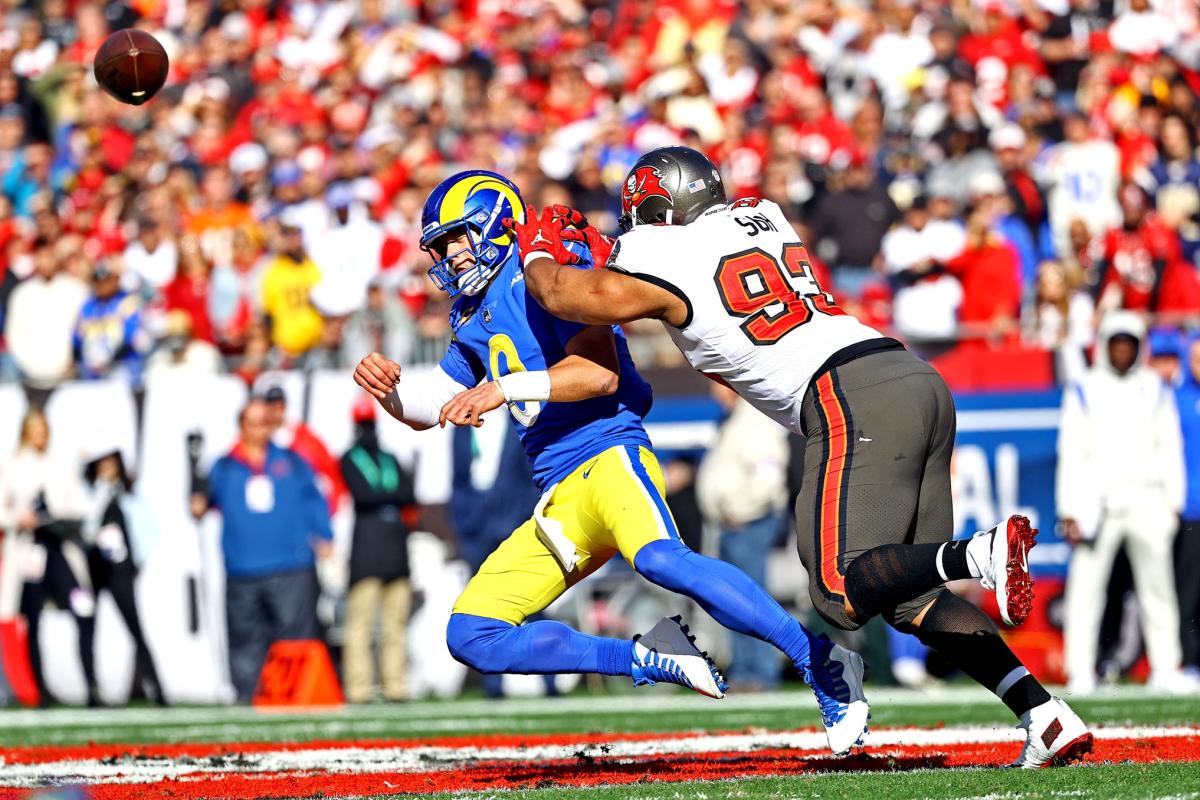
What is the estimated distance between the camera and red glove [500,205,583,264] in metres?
6.08

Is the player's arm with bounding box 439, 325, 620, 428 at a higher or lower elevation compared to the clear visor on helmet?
lower

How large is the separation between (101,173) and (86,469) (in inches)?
209

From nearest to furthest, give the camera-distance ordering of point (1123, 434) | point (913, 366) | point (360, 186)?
1. point (913, 366)
2. point (1123, 434)
3. point (360, 186)

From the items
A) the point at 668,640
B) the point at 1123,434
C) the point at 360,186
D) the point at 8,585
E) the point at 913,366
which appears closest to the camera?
the point at 913,366

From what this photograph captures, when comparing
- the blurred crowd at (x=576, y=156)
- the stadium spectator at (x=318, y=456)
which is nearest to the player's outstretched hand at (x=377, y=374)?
the blurred crowd at (x=576, y=156)

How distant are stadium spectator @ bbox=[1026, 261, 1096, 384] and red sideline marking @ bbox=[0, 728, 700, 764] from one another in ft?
14.8

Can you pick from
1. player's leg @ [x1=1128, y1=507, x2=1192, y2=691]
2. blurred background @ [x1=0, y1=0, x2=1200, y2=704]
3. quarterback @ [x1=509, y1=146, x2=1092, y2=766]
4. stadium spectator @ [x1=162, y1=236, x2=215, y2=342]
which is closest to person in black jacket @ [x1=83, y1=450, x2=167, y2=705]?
blurred background @ [x1=0, y1=0, x2=1200, y2=704]

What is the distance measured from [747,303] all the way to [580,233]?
0.79 metres

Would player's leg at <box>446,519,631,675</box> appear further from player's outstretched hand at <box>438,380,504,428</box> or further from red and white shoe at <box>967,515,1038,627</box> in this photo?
red and white shoe at <box>967,515,1038,627</box>

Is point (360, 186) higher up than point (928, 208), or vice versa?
point (360, 186)

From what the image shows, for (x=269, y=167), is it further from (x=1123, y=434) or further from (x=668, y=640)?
(x=668, y=640)

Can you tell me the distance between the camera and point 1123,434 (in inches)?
436

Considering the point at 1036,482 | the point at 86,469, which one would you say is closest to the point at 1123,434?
the point at 1036,482

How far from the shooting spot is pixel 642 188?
6.02 metres
